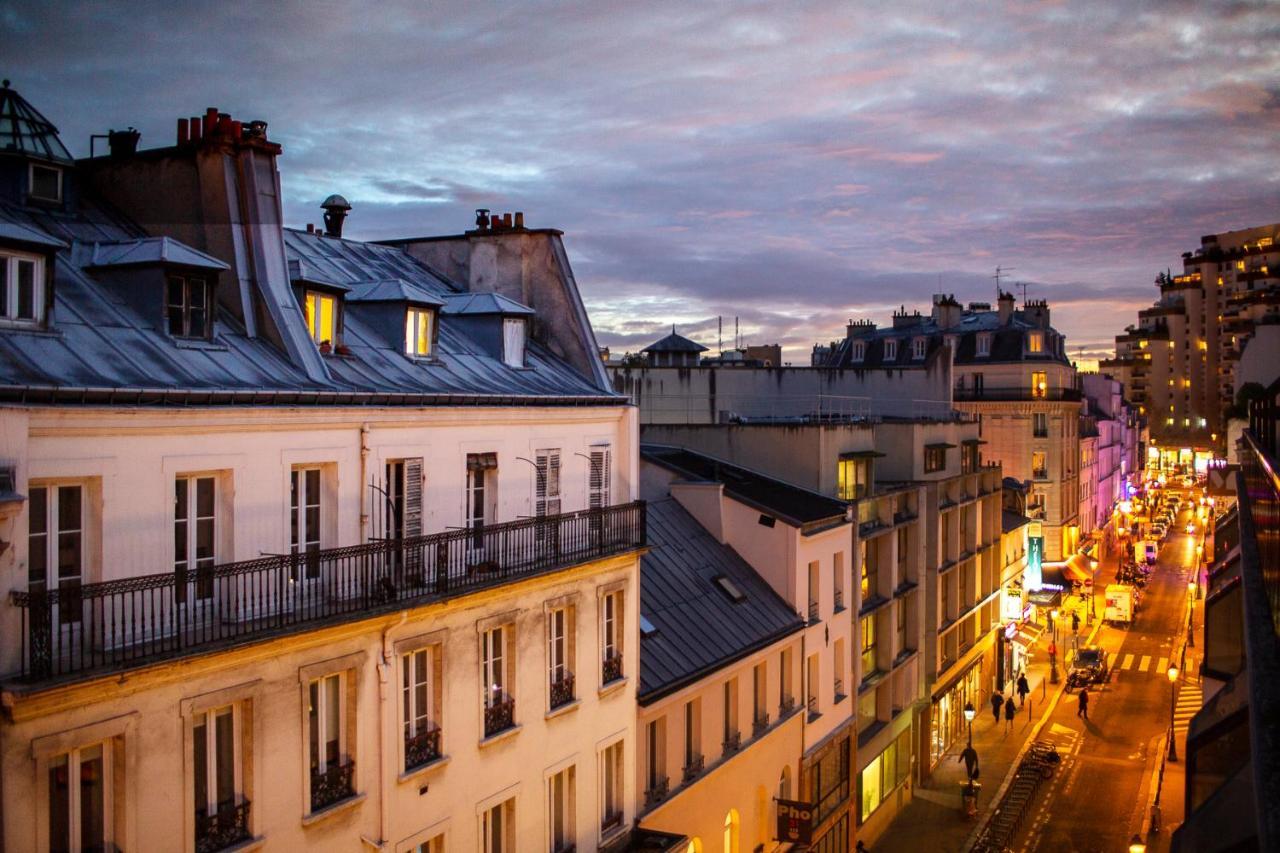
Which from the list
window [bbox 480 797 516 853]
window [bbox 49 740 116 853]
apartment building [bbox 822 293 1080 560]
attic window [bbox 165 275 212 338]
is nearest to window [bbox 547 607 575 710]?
window [bbox 480 797 516 853]

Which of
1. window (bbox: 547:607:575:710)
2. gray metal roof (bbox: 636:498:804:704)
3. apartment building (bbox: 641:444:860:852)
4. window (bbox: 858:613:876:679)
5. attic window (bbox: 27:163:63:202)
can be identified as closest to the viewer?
attic window (bbox: 27:163:63:202)

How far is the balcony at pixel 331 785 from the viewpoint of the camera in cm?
1631

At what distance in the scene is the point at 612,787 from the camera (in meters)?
24.3

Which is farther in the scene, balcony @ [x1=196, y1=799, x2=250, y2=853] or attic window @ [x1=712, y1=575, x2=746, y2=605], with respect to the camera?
attic window @ [x1=712, y1=575, x2=746, y2=605]

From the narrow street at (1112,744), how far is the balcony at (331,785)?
28429 mm

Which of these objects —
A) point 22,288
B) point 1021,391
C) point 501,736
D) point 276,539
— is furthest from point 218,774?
point 1021,391

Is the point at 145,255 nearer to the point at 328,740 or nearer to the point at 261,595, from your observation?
the point at 261,595

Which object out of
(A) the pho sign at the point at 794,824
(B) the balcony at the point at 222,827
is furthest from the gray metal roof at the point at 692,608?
(B) the balcony at the point at 222,827

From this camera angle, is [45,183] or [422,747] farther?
[422,747]

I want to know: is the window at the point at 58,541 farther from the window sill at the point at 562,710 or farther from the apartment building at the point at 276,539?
the window sill at the point at 562,710

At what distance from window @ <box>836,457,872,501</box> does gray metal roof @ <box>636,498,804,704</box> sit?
259 inches

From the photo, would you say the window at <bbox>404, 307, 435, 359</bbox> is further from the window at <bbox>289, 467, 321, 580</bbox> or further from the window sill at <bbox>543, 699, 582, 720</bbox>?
the window sill at <bbox>543, 699, 582, 720</bbox>

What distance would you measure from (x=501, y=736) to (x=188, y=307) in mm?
9062

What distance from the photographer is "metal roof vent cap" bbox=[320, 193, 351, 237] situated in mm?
26562
